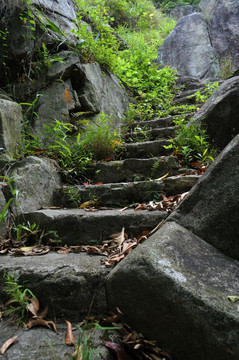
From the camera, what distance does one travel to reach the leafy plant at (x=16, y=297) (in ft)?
4.25

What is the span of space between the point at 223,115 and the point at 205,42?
20.8ft

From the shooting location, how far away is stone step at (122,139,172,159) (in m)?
3.06

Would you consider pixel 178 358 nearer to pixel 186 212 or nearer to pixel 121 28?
pixel 186 212

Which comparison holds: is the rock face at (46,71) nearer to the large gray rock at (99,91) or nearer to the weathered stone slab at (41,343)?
the large gray rock at (99,91)

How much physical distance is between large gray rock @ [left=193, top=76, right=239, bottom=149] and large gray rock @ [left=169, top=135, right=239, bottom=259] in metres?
1.39

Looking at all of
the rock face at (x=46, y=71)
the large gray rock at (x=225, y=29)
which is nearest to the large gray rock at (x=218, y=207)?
the rock face at (x=46, y=71)

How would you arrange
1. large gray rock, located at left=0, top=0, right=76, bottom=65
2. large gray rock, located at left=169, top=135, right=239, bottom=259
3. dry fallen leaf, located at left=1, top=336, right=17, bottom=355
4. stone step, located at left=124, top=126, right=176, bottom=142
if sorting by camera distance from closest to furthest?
dry fallen leaf, located at left=1, top=336, right=17, bottom=355, large gray rock, located at left=169, top=135, right=239, bottom=259, large gray rock, located at left=0, top=0, right=76, bottom=65, stone step, located at left=124, top=126, right=176, bottom=142

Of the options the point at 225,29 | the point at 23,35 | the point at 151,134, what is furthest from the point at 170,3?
the point at 23,35

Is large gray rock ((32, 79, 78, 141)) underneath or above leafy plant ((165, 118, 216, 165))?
above

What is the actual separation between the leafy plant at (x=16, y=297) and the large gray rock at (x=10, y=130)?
4.05 ft

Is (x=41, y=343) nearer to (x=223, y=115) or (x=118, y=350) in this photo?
(x=118, y=350)

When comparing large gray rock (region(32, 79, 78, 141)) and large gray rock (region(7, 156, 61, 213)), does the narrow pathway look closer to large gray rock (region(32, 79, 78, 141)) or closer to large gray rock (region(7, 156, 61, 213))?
large gray rock (region(7, 156, 61, 213))

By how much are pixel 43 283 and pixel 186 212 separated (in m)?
0.87

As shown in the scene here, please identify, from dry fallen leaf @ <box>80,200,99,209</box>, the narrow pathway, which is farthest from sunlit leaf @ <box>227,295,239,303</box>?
dry fallen leaf @ <box>80,200,99,209</box>
